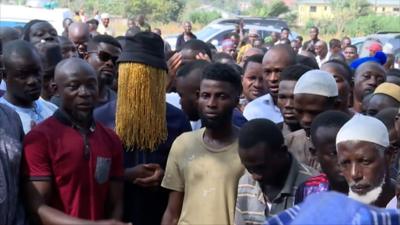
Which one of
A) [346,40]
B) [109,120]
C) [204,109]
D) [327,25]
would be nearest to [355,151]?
[204,109]

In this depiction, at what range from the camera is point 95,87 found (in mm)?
4258

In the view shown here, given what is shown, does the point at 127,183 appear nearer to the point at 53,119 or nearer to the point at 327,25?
the point at 53,119

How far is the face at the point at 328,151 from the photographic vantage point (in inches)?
149

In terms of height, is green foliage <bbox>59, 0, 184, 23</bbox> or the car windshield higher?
the car windshield

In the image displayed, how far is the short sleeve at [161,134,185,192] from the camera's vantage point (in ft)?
14.5

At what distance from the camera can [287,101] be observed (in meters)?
5.14

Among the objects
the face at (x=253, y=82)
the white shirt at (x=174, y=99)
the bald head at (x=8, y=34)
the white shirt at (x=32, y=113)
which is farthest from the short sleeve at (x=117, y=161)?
the bald head at (x=8, y=34)

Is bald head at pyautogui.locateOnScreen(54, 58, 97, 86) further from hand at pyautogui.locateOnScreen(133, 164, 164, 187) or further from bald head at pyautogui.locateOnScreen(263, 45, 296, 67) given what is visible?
bald head at pyautogui.locateOnScreen(263, 45, 296, 67)

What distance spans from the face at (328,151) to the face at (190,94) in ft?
4.42

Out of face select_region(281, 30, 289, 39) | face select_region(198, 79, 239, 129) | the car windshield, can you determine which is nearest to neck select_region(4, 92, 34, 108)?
face select_region(198, 79, 239, 129)

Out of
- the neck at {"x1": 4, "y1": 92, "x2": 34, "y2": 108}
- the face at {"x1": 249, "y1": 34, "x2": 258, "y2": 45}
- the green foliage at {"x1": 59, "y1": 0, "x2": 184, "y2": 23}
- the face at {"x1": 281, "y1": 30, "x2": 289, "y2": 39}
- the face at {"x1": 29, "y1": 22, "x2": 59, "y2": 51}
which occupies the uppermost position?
the neck at {"x1": 4, "y1": 92, "x2": 34, "y2": 108}

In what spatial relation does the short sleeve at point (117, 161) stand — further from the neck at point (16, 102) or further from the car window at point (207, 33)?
the car window at point (207, 33)

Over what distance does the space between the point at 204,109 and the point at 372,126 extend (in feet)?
3.97

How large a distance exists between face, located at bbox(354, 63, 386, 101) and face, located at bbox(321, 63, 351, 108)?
65 cm
